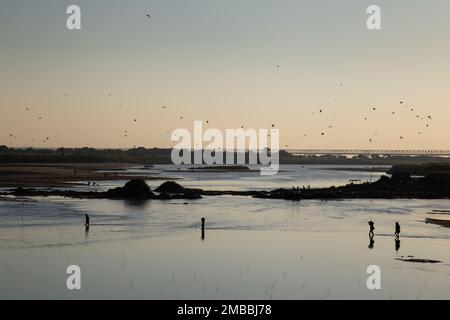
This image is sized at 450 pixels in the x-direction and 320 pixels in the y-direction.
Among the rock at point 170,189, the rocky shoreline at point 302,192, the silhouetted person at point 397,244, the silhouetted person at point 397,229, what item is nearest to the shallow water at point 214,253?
the silhouetted person at point 397,244

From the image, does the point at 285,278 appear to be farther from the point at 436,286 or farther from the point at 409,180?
the point at 409,180

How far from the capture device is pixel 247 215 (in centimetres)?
6444

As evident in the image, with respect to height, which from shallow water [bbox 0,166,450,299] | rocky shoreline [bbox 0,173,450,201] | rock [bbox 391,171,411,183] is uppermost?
rock [bbox 391,171,411,183]

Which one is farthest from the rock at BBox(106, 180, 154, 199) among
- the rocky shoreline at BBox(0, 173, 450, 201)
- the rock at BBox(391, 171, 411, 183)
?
the rock at BBox(391, 171, 411, 183)

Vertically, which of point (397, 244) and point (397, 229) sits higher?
point (397, 229)

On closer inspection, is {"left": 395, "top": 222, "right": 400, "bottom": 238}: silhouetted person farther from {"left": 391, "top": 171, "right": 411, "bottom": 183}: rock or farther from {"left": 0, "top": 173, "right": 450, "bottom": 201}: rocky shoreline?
{"left": 391, "top": 171, "right": 411, "bottom": 183}: rock

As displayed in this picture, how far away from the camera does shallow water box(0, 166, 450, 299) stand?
1214 inches

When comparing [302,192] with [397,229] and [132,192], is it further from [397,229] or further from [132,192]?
[397,229]

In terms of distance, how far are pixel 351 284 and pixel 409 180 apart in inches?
2958

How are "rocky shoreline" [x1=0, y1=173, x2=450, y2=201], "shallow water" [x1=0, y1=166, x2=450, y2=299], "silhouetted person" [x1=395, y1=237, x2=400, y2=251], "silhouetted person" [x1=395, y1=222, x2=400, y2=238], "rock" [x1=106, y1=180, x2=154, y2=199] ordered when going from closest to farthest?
"shallow water" [x1=0, y1=166, x2=450, y2=299]
"silhouetted person" [x1=395, y1=237, x2=400, y2=251]
"silhouetted person" [x1=395, y1=222, x2=400, y2=238]
"rock" [x1=106, y1=180, x2=154, y2=199]
"rocky shoreline" [x1=0, y1=173, x2=450, y2=201]

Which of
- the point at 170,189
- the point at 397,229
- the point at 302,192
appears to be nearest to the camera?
the point at 397,229

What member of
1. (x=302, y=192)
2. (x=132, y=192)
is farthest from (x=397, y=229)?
(x=132, y=192)

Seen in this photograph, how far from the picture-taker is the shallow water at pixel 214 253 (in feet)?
101

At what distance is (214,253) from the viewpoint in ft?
135
